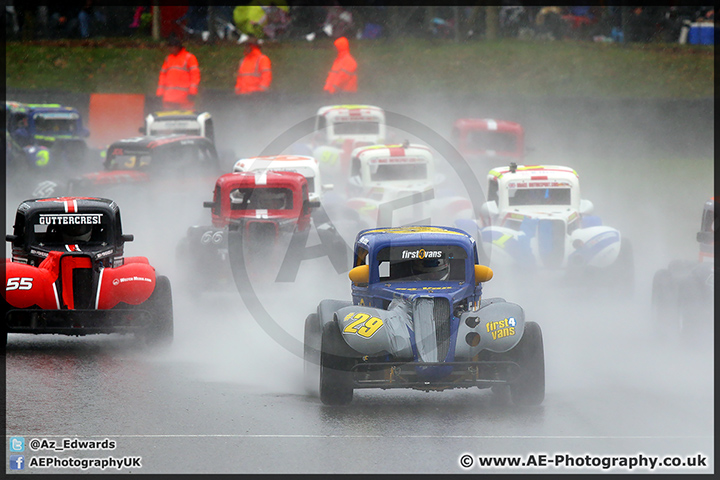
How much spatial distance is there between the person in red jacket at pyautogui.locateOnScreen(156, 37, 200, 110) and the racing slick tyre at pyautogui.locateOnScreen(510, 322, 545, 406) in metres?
19.6

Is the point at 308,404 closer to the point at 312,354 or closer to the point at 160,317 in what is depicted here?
the point at 312,354

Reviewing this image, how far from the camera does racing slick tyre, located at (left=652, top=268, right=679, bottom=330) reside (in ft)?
39.6

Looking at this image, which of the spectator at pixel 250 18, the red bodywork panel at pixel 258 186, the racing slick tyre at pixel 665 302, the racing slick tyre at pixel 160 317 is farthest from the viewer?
the spectator at pixel 250 18

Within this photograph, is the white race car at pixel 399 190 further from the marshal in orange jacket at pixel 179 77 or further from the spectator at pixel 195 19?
the spectator at pixel 195 19

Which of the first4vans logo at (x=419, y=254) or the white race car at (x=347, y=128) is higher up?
the white race car at (x=347, y=128)

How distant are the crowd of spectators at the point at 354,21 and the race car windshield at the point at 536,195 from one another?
17112 mm

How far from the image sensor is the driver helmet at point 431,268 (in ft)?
31.7

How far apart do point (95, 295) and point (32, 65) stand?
23.0 meters

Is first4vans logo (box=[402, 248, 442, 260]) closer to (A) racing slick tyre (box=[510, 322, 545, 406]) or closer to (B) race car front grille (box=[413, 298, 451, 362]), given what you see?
(B) race car front grille (box=[413, 298, 451, 362])

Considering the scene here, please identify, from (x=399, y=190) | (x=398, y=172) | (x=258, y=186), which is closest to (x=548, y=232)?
(x=258, y=186)

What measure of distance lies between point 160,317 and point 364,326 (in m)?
3.22

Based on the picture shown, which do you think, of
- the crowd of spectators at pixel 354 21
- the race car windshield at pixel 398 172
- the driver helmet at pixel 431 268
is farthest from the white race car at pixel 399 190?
the crowd of spectators at pixel 354 21

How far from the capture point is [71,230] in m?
11.9

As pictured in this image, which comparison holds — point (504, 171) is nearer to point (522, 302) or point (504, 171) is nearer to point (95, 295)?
point (522, 302)
